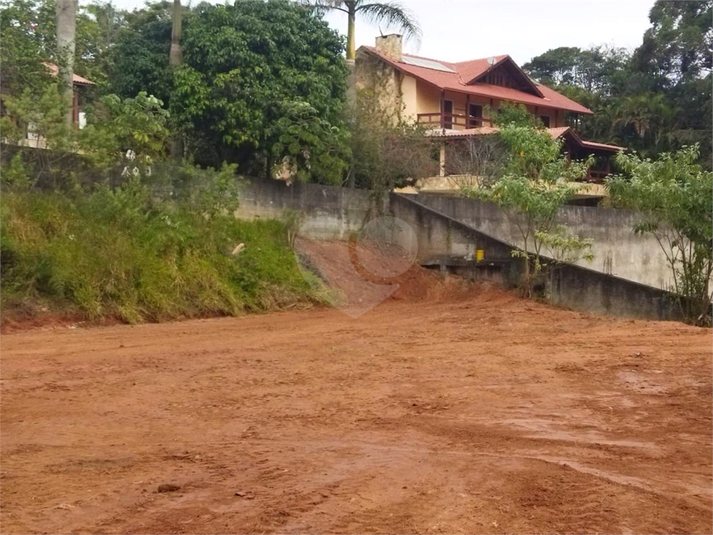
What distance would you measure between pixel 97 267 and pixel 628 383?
935cm

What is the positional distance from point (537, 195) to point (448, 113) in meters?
18.2

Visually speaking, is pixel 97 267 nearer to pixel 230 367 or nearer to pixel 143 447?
pixel 230 367

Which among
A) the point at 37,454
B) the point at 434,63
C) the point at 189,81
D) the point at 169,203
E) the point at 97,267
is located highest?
the point at 434,63

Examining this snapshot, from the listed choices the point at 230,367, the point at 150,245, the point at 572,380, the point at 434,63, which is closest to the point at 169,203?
the point at 150,245

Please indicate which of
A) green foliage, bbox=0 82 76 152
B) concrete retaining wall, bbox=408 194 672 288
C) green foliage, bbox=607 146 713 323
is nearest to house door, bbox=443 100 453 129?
concrete retaining wall, bbox=408 194 672 288

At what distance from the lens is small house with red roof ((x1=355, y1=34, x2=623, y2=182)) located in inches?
1345

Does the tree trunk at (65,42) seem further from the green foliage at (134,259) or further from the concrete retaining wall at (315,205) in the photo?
the concrete retaining wall at (315,205)

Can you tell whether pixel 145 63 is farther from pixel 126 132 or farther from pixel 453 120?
pixel 453 120

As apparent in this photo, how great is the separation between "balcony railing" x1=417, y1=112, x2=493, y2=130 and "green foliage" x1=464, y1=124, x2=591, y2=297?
14732 millimetres

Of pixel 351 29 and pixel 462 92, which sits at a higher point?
pixel 351 29

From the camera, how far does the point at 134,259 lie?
50.4 ft

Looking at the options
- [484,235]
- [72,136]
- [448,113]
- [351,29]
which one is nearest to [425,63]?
[448,113]

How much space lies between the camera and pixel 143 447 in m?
7.11

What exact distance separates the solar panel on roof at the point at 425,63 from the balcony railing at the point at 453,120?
302cm
